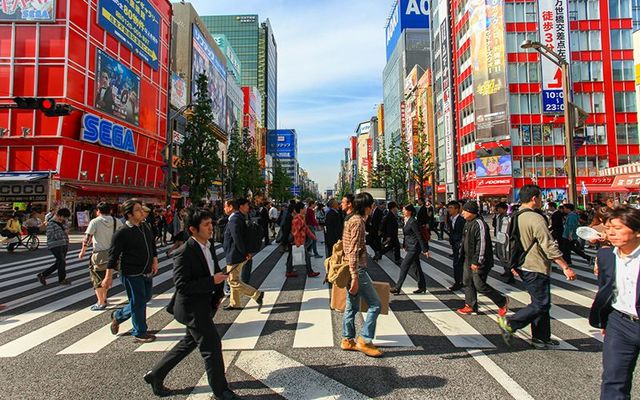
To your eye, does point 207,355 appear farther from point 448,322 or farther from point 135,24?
point 135,24

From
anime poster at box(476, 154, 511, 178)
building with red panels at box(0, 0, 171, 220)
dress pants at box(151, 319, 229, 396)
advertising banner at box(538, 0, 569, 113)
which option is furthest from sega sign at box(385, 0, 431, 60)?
dress pants at box(151, 319, 229, 396)

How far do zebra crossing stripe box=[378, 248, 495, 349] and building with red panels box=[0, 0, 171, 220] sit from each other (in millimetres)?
22740

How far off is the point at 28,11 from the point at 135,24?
946cm

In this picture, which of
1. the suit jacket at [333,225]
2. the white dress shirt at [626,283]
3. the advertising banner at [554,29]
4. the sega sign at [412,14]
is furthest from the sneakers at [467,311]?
the sega sign at [412,14]

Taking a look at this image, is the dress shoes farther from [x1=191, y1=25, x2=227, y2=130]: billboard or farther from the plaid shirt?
[x1=191, y1=25, x2=227, y2=130]: billboard

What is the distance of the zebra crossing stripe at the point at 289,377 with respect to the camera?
3.17 m

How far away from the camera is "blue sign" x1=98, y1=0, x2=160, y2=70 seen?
2804 centimetres

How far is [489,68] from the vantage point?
4325 cm

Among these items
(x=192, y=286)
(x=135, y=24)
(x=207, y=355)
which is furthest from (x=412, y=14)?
(x=207, y=355)

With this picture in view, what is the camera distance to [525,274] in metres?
4.21

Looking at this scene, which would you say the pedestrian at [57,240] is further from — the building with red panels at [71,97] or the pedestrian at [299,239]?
the building with red panels at [71,97]

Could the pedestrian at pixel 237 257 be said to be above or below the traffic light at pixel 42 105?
below

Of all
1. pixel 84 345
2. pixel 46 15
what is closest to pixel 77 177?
pixel 46 15

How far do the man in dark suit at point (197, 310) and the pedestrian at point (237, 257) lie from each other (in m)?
2.58
